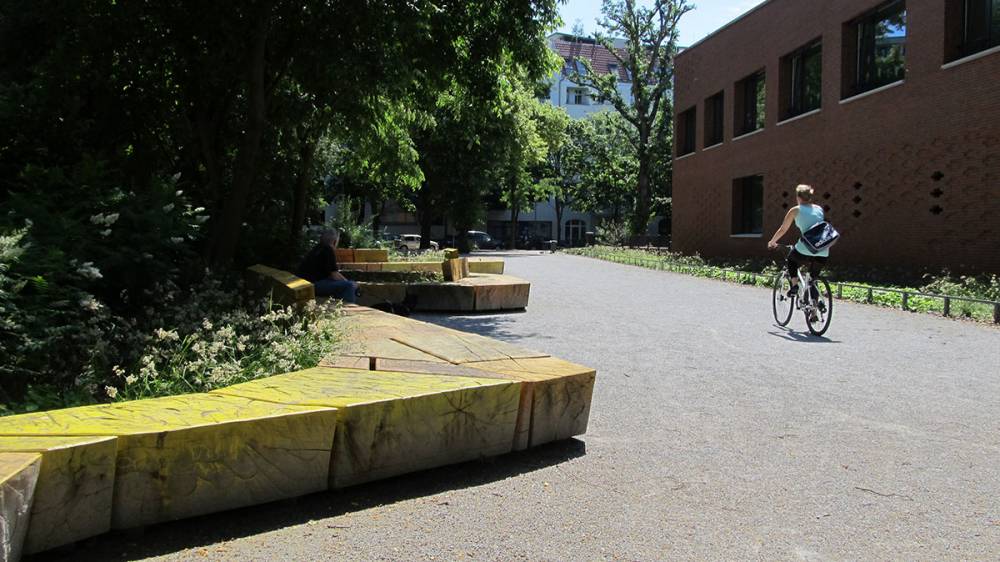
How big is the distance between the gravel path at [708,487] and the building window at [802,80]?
16741mm

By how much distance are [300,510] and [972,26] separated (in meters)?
17.7

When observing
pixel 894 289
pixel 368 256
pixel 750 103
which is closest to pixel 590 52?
pixel 750 103

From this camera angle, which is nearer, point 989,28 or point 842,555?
point 842,555

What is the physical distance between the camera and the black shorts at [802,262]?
9.76 meters

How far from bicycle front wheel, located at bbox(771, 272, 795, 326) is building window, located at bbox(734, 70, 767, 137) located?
1675 centimetres

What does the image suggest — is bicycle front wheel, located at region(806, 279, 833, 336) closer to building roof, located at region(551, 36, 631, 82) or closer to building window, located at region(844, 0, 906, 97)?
building window, located at region(844, 0, 906, 97)

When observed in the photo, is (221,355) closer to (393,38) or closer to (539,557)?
(539,557)

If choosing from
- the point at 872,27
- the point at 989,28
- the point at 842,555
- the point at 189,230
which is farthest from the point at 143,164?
the point at 872,27

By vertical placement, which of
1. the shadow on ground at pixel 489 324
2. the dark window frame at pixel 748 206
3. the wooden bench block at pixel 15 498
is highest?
the dark window frame at pixel 748 206

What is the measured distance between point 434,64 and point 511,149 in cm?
3055

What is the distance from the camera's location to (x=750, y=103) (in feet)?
90.1

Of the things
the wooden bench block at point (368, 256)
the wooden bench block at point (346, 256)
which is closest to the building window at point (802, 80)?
the wooden bench block at point (368, 256)

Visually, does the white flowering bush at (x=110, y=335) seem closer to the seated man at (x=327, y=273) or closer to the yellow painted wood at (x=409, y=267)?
the seated man at (x=327, y=273)

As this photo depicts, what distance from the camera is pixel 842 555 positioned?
3215mm
